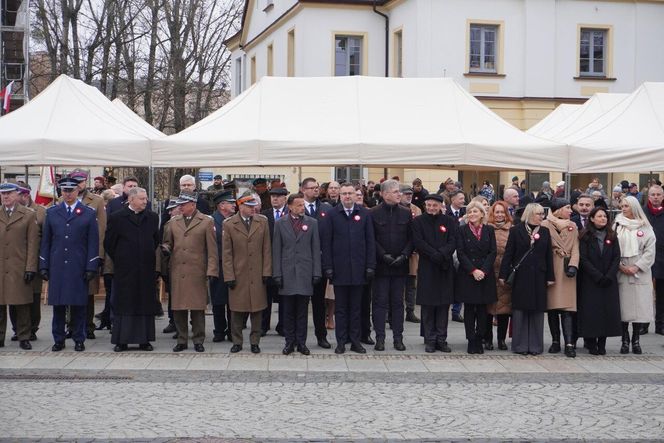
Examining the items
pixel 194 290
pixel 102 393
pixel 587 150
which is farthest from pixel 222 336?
pixel 587 150

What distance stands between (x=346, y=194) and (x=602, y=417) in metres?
4.55

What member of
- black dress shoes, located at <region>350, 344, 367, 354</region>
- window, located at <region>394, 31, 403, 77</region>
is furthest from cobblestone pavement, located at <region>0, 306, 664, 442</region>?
window, located at <region>394, 31, 403, 77</region>

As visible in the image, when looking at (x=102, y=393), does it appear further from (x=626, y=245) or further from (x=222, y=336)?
(x=626, y=245)

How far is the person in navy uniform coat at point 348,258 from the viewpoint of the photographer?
11898mm

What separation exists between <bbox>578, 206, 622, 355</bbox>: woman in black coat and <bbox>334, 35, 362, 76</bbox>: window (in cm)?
2495

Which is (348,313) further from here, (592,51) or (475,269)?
(592,51)

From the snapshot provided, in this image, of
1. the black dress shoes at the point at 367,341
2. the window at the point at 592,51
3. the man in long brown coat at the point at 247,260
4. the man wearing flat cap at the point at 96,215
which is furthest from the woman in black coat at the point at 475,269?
the window at the point at 592,51

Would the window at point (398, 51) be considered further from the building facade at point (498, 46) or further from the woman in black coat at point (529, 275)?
the woman in black coat at point (529, 275)

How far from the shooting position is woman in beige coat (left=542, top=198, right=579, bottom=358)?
1180 cm

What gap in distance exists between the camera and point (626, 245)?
40.0 feet

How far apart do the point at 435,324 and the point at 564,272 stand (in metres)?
1.68

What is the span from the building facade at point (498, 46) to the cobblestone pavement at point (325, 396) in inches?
816

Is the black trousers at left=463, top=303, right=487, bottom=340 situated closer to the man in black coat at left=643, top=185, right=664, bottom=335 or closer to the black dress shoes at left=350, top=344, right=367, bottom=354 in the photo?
the black dress shoes at left=350, top=344, right=367, bottom=354

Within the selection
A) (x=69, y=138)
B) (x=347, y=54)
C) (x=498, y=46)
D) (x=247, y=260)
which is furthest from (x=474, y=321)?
(x=347, y=54)
